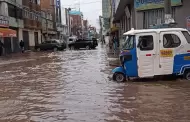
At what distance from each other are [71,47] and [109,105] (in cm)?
4326

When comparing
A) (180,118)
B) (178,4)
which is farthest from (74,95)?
(178,4)

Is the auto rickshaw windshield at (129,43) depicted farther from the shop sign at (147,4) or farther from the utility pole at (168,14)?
the shop sign at (147,4)

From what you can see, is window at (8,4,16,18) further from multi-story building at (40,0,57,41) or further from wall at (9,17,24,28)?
multi-story building at (40,0,57,41)

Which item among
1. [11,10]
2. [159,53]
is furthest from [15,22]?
[159,53]

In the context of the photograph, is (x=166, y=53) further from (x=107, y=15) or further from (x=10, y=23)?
(x=107, y=15)

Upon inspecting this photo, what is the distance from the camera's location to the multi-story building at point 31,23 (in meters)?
55.8

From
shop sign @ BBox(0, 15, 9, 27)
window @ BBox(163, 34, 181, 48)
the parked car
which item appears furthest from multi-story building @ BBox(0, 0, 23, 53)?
window @ BBox(163, 34, 181, 48)

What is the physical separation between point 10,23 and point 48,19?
33.2 meters

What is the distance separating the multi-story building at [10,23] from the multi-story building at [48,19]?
1934 cm

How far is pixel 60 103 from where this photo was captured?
8758 millimetres

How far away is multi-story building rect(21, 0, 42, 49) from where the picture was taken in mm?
55841

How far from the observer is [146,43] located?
11.7 metres

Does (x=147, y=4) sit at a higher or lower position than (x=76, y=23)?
lower

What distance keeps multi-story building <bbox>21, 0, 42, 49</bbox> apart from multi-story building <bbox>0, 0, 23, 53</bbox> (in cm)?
308
